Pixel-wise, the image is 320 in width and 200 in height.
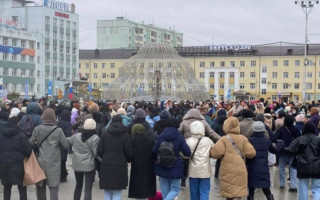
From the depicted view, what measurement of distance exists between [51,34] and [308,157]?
77.0m

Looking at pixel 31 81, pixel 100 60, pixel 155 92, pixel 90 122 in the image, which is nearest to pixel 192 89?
pixel 155 92

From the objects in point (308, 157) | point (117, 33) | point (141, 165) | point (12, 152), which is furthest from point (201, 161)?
point (117, 33)

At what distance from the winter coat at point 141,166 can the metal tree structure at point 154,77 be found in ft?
107

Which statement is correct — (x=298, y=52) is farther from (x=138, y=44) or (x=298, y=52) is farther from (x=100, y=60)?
(x=138, y=44)

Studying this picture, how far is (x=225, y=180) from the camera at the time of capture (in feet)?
29.9

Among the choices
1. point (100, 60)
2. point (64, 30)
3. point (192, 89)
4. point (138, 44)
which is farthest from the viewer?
point (138, 44)

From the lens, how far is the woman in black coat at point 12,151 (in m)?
9.51

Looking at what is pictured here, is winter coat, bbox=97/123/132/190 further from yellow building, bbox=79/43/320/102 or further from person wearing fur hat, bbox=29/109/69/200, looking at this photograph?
yellow building, bbox=79/43/320/102

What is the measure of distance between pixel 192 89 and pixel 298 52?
4744 cm

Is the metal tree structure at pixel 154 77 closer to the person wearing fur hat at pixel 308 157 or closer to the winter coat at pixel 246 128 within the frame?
the winter coat at pixel 246 128

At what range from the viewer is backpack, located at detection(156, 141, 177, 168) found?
9070 millimetres

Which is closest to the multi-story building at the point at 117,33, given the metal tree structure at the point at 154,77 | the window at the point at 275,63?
the window at the point at 275,63

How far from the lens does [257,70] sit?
8812 centimetres

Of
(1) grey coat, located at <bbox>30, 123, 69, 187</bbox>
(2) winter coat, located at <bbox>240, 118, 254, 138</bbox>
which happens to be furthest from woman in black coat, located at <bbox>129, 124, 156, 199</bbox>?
(2) winter coat, located at <bbox>240, 118, 254, 138</bbox>
